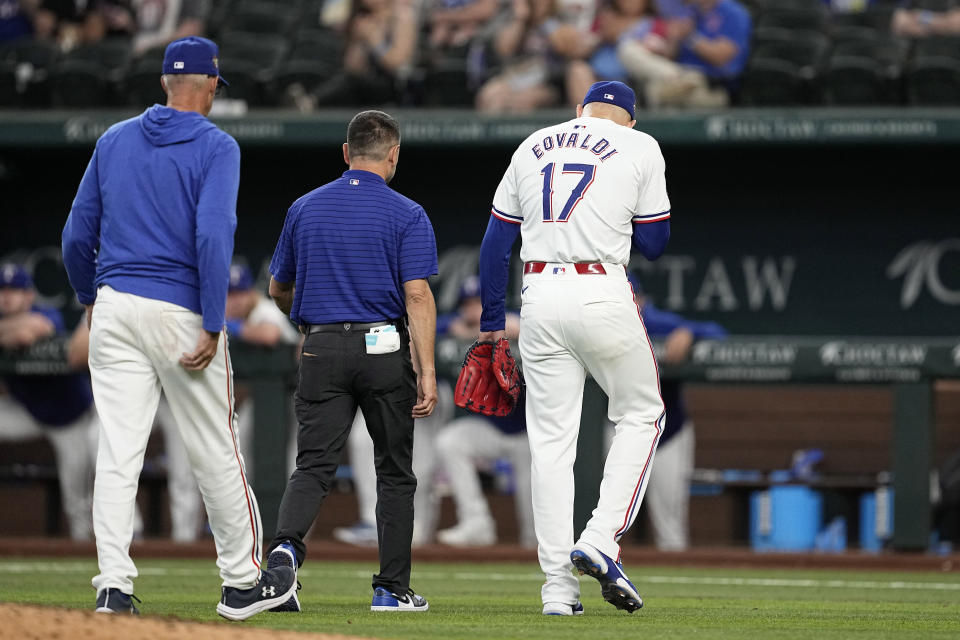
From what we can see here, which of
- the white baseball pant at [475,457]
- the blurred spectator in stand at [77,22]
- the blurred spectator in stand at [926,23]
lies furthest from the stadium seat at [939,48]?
the blurred spectator in stand at [77,22]

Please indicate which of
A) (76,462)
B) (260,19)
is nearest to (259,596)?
(76,462)

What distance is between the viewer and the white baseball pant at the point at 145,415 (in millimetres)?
4672

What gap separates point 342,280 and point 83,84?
7.00 meters

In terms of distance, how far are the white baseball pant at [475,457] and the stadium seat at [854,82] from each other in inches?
136

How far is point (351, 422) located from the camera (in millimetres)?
5219

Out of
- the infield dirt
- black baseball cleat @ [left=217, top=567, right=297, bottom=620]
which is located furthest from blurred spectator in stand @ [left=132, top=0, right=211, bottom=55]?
the infield dirt

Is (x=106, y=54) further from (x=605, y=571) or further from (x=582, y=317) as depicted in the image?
(x=605, y=571)

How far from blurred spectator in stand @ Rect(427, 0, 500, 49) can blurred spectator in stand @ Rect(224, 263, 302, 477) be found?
315 centimetres

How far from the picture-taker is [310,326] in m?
5.27

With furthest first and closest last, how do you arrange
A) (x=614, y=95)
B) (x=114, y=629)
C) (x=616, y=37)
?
(x=616, y=37) < (x=614, y=95) < (x=114, y=629)

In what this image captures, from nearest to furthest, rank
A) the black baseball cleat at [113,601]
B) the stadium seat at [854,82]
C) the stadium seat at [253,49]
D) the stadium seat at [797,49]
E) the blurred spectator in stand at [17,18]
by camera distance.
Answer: the black baseball cleat at [113,601], the stadium seat at [854,82], the stadium seat at [797,49], the stadium seat at [253,49], the blurred spectator in stand at [17,18]

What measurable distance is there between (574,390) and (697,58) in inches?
239

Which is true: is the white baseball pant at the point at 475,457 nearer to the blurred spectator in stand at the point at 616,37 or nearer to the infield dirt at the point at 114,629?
the blurred spectator in stand at the point at 616,37

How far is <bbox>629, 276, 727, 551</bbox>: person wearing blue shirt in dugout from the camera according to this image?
8.98m
